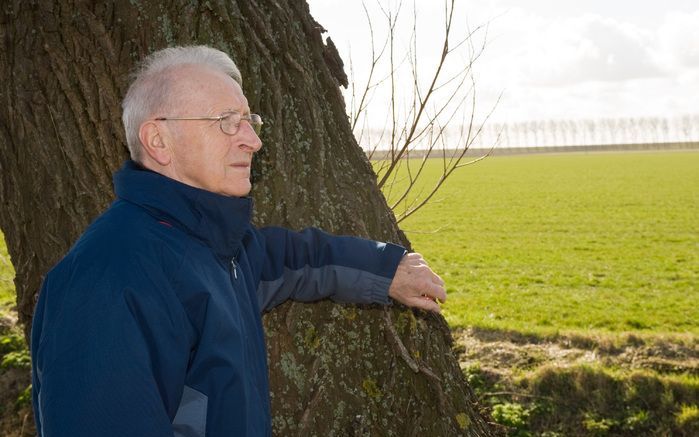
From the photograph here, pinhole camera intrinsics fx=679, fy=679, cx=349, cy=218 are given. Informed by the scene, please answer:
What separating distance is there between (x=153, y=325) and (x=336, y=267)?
0.90 meters

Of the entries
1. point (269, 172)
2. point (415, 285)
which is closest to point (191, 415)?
point (415, 285)

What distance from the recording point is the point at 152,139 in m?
1.69

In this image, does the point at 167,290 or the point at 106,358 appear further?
the point at 167,290

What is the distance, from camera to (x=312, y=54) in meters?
2.79

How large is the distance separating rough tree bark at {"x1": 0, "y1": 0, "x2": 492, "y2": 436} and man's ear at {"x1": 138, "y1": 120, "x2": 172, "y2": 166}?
83 centimetres

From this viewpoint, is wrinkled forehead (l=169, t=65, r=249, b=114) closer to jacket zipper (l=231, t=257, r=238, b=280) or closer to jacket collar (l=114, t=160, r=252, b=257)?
jacket collar (l=114, t=160, r=252, b=257)

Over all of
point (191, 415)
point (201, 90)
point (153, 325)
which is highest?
point (201, 90)

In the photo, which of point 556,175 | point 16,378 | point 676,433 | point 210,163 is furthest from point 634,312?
point 556,175

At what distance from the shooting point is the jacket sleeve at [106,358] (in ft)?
4.23

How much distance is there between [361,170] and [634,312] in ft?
28.8

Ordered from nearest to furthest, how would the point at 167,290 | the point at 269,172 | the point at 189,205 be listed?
the point at 167,290 → the point at 189,205 → the point at 269,172

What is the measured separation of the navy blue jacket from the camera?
4.28ft

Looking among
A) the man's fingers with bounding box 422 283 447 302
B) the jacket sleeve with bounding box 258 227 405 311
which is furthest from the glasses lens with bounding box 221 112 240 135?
the man's fingers with bounding box 422 283 447 302

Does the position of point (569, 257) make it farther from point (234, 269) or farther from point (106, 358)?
point (106, 358)
